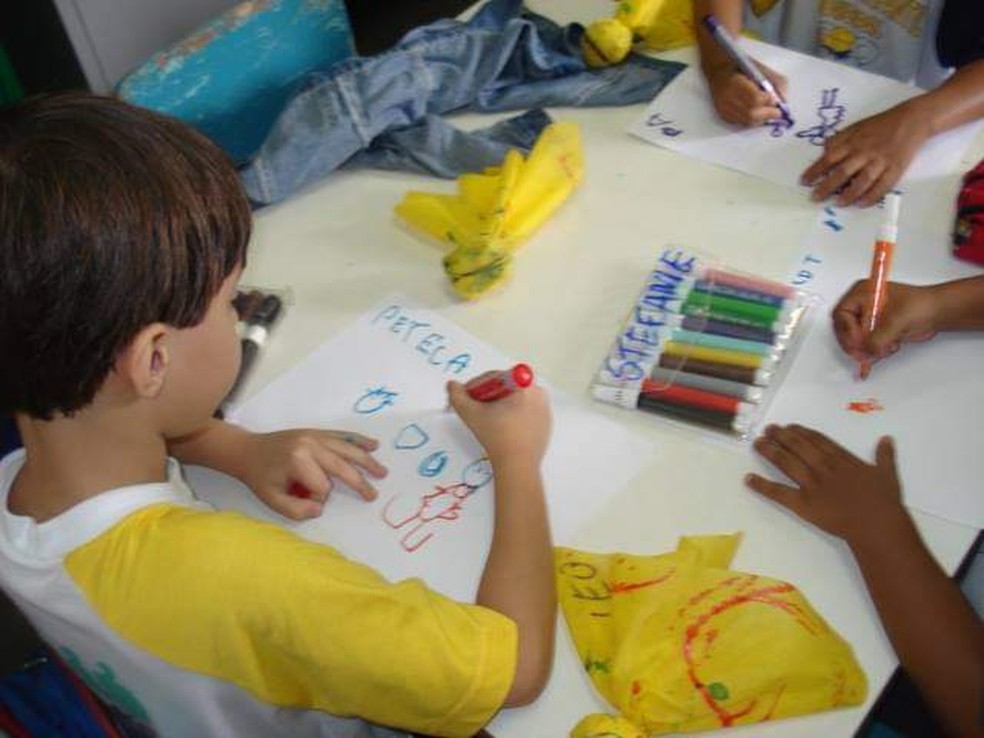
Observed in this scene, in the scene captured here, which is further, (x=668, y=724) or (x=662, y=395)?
(x=662, y=395)

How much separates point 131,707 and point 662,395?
0.50 m

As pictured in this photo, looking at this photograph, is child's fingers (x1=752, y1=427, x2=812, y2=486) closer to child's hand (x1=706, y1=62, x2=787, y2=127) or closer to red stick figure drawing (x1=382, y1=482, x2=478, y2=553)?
red stick figure drawing (x1=382, y1=482, x2=478, y2=553)

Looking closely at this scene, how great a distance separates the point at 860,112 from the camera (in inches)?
43.0

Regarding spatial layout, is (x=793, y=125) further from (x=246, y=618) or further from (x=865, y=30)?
(x=246, y=618)

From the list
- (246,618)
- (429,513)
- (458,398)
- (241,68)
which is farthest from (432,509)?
(241,68)

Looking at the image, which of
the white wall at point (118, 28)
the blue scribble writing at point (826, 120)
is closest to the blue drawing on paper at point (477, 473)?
the blue scribble writing at point (826, 120)

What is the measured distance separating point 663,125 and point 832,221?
0.24m

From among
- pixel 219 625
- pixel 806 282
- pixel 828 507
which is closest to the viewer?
pixel 219 625

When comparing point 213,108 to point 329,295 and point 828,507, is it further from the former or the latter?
point 828,507

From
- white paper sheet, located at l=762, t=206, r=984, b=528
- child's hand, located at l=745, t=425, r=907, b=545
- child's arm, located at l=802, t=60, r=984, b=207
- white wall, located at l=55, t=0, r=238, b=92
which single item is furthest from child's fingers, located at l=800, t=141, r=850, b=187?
white wall, located at l=55, t=0, r=238, b=92

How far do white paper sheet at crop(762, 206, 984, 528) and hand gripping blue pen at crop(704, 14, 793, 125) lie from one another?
0.24m

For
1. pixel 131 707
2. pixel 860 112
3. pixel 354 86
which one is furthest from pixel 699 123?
pixel 131 707

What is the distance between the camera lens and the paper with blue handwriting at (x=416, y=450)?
0.77 m

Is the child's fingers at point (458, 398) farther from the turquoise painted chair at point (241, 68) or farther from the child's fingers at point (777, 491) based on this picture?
the turquoise painted chair at point (241, 68)
